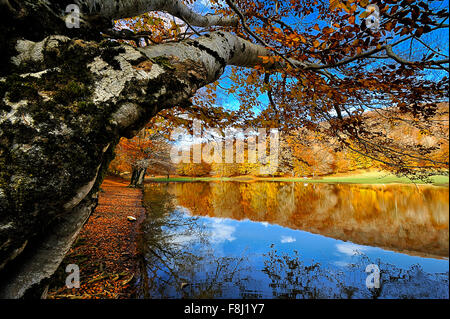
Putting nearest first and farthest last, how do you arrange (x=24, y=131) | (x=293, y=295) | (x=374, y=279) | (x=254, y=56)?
(x=24, y=131)
(x=254, y=56)
(x=293, y=295)
(x=374, y=279)

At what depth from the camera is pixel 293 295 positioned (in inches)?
135

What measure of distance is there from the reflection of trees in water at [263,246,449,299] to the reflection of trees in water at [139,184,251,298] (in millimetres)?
859

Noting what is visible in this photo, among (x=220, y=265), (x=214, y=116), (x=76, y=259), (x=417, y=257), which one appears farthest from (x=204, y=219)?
(x=417, y=257)

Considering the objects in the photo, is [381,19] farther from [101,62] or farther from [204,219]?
[204,219]

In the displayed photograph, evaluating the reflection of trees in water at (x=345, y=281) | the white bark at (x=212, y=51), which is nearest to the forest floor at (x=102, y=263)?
the reflection of trees in water at (x=345, y=281)

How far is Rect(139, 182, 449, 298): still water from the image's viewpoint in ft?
10.8

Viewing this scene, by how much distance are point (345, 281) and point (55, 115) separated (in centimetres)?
536

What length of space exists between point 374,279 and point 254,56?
537 cm

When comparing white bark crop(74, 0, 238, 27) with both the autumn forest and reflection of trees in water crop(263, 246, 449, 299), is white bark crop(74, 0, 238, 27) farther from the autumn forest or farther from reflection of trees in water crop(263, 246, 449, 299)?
reflection of trees in water crop(263, 246, 449, 299)

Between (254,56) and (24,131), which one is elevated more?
(254,56)

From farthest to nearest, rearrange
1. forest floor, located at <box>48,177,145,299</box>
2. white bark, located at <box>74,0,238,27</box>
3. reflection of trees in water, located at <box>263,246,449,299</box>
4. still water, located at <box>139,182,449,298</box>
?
reflection of trees in water, located at <box>263,246,449,299</box>, still water, located at <box>139,182,449,298</box>, forest floor, located at <box>48,177,145,299</box>, white bark, located at <box>74,0,238,27</box>

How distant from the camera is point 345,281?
3.88m

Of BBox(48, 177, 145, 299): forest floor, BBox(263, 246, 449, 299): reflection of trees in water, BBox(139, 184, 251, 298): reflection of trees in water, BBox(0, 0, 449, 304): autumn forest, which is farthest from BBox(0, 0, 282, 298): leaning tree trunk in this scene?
BBox(263, 246, 449, 299): reflection of trees in water

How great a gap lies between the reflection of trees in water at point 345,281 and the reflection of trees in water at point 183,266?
859mm
